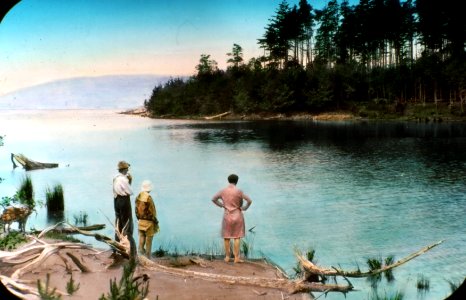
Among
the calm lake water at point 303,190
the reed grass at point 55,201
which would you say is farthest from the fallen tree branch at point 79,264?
the reed grass at point 55,201

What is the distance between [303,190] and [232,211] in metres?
11.8

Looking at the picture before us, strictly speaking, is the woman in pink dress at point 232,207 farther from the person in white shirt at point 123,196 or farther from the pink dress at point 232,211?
the person in white shirt at point 123,196

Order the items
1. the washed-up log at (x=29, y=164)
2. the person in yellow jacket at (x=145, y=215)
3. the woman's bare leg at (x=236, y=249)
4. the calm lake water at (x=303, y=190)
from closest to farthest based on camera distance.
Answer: the person in yellow jacket at (x=145, y=215)
the woman's bare leg at (x=236, y=249)
the calm lake water at (x=303, y=190)
the washed-up log at (x=29, y=164)

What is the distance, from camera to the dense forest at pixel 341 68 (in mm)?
54875

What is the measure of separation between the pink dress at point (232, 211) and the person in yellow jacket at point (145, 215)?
1267 millimetres

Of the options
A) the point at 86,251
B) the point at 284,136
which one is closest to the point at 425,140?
the point at 284,136

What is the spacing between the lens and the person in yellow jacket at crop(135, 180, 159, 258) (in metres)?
9.34

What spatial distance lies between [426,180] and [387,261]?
13.6 meters

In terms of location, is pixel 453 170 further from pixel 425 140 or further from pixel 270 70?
pixel 270 70

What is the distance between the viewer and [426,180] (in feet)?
73.7

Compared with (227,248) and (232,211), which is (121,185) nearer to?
(232,211)

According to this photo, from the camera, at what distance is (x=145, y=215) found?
9508mm

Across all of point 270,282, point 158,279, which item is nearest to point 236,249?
point 270,282

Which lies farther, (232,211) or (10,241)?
(232,211)
